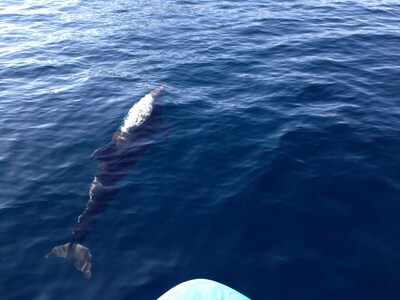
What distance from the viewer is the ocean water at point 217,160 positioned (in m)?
11.0

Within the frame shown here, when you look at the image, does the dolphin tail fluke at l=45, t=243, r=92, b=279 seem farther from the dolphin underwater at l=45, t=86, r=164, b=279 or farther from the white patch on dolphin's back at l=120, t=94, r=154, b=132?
the white patch on dolphin's back at l=120, t=94, r=154, b=132

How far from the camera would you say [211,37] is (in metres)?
27.1

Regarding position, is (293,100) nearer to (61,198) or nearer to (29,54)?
(61,198)

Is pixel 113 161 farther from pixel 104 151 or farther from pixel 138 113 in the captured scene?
pixel 138 113

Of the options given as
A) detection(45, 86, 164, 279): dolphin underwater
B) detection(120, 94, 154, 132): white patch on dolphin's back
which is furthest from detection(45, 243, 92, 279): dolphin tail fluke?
detection(120, 94, 154, 132): white patch on dolphin's back

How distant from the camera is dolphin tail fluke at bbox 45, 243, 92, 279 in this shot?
441 inches

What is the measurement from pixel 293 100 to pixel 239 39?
943 centimetres

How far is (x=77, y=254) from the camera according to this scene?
11516mm

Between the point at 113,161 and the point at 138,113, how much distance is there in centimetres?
379

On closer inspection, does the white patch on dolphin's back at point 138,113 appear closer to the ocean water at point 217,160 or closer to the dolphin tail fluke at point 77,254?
the ocean water at point 217,160

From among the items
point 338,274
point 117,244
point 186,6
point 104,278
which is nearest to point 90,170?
point 117,244

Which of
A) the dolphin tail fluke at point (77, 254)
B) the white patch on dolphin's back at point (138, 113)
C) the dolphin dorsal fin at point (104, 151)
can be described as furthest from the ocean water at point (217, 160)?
the white patch on dolphin's back at point (138, 113)

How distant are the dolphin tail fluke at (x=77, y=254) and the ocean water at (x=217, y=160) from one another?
0.20 metres

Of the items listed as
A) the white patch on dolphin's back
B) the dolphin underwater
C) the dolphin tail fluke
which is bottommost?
the dolphin tail fluke
